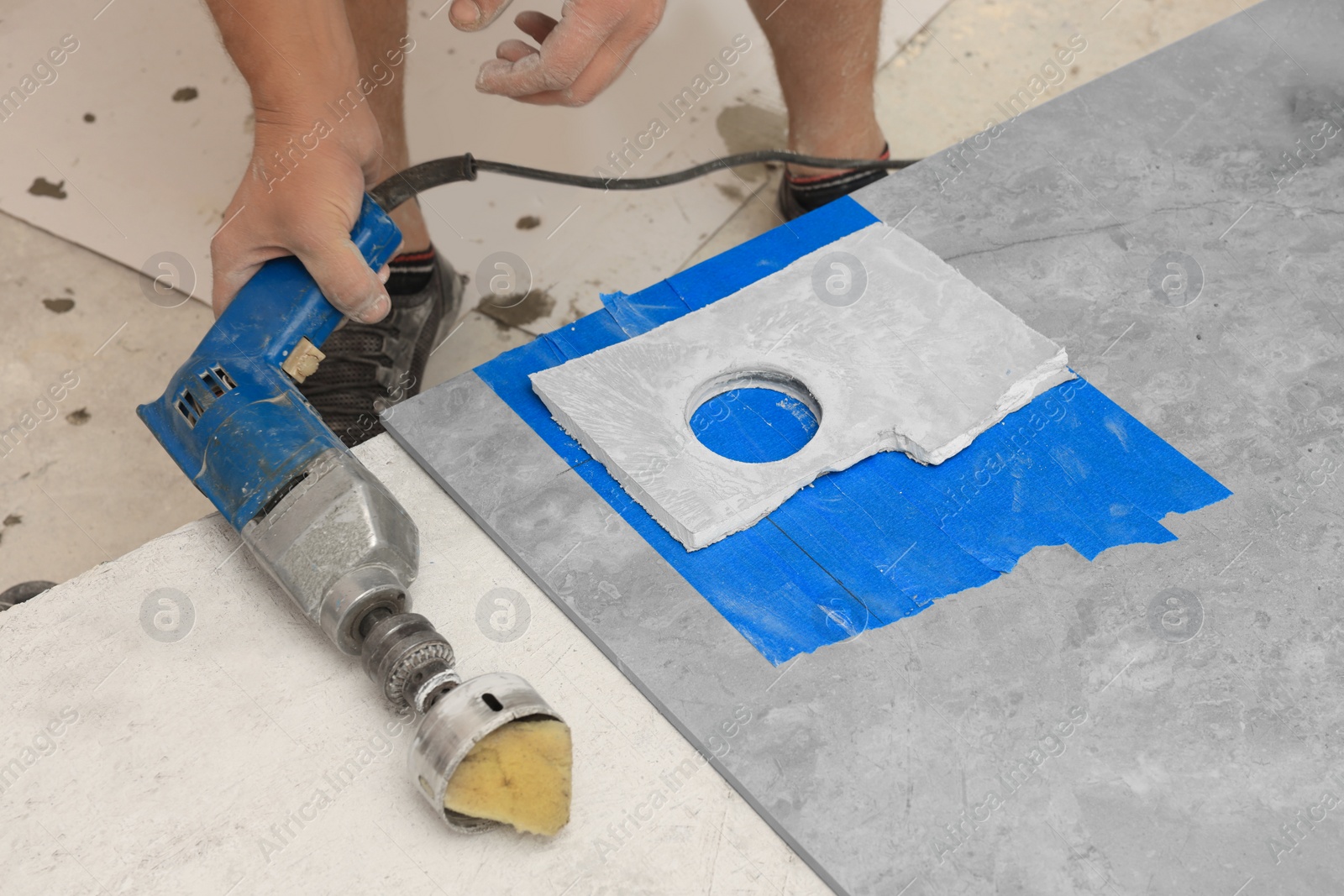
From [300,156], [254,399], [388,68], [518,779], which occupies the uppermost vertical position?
[300,156]

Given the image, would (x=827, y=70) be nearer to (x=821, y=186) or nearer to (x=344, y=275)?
(x=821, y=186)

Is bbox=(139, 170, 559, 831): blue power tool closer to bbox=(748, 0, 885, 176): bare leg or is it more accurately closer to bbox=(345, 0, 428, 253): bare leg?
bbox=(345, 0, 428, 253): bare leg

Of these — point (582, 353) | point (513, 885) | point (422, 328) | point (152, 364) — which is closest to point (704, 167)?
point (422, 328)

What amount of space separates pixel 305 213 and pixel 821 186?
1277 millimetres

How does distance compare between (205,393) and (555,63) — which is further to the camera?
(555,63)

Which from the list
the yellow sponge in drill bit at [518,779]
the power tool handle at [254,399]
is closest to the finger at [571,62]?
the power tool handle at [254,399]

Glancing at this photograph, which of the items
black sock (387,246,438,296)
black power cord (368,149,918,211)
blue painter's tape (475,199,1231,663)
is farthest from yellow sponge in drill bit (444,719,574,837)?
black sock (387,246,438,296)

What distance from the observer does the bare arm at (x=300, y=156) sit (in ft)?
3.86

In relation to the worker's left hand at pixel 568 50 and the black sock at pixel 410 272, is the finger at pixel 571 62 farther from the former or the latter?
the black sock at pixel 410 272

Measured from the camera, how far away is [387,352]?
191 cm

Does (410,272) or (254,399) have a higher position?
(254,399)

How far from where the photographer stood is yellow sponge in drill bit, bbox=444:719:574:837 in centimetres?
88

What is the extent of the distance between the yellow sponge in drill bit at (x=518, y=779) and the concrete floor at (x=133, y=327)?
134 cm

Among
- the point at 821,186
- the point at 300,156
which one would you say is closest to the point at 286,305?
the point at 300,156
